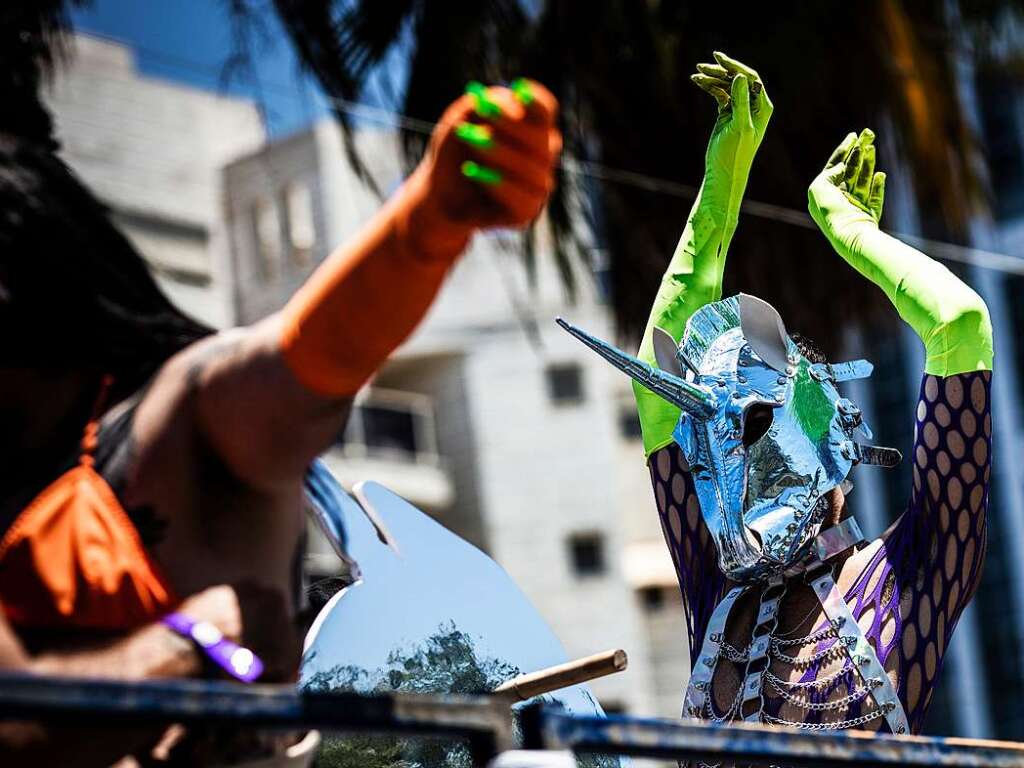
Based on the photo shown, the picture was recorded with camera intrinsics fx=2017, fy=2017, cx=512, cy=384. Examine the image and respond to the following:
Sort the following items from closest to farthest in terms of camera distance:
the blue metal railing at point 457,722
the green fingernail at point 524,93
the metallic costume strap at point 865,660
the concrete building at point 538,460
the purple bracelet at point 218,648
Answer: the blue metal railing at point 457,722 → the green fingernail at point 524,93 → the purple bracelet at point 218,648 → the metallic costume strap at point 865,660 → the concrete building at point 538,460

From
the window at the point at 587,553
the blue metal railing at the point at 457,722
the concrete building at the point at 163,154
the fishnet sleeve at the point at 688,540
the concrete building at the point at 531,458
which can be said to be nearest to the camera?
the blue metal railing at the point at 457,722

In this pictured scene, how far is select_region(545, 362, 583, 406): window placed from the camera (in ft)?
64.8

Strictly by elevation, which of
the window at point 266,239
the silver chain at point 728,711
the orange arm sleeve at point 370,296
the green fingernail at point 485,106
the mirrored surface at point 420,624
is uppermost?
the window at point 266,239

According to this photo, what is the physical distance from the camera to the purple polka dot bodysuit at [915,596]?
2.88 meters

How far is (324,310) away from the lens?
5.57 feet

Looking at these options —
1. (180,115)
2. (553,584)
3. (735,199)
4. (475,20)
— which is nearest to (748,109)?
(735,199)

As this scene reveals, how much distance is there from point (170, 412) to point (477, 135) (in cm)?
39

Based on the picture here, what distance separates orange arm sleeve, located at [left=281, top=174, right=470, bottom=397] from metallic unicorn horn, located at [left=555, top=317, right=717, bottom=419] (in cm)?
97

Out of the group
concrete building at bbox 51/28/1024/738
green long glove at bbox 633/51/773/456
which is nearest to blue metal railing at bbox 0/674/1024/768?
green long glove at bbox 633/51/773/456

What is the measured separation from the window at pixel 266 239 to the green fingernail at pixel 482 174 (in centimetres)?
1097

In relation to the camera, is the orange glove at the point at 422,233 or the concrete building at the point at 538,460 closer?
the orange glove at the point at 422,233

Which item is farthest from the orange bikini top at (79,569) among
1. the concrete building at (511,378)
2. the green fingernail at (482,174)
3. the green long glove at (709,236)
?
the concrete building at (511,378)

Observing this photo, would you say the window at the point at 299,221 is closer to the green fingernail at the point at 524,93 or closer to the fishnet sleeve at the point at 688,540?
the fishnet sleeve at the point at 688,540

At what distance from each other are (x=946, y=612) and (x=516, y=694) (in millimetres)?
648
